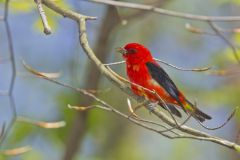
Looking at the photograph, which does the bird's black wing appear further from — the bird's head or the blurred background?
the blurred background

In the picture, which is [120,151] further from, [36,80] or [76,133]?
[76,133]

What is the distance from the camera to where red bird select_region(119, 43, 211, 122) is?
3.80 m

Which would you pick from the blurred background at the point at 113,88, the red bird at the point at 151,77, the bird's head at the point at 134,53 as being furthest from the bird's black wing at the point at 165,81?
the blurred background at the point at 113,88

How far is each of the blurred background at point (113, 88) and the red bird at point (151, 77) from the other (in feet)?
5.77

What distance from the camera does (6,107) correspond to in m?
9.05

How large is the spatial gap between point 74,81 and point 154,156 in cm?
511

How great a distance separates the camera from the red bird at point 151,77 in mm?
3797

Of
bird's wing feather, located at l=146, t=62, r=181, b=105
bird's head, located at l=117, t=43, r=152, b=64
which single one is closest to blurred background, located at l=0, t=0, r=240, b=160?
bird's head, located at l=117, t=43, r=152, b=64

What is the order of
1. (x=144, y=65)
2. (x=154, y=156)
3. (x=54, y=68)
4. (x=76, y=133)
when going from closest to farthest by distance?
(x=144, y=65), (x=76, y=133), (x=54, y=68), (x=154, y=156)

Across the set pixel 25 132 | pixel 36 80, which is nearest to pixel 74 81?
pixel 25 132

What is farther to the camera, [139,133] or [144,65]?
[139,133]

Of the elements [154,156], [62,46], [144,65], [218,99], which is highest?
[144,65]

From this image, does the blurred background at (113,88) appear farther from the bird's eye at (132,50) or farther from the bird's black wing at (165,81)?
the bird's black wing at (165,81)

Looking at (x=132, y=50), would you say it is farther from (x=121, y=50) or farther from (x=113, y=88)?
(x=113, y=88)
